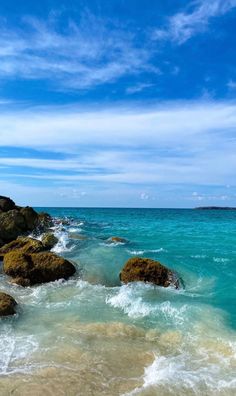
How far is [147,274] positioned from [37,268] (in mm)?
4495

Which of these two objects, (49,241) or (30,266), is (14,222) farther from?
(30,266)

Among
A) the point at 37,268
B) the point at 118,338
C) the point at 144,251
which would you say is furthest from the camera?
the point at 144,251

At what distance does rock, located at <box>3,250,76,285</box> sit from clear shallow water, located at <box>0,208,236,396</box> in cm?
49

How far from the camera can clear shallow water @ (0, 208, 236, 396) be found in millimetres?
8328

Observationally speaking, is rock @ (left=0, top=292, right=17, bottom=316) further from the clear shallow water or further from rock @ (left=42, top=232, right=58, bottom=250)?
rock @ (left=42, top=232, right=58, bottom=250)

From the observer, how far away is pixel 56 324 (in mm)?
11758

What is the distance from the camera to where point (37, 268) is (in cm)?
1694

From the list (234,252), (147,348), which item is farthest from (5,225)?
(147,348)

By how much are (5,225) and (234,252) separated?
1593 cm

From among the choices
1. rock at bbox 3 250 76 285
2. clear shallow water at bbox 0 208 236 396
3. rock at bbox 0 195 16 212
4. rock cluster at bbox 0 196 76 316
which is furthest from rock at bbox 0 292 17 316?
rock at bbox 0 195 16 212

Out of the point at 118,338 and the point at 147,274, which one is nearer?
the point at 118,338

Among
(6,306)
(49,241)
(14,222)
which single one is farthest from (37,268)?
(14,222)

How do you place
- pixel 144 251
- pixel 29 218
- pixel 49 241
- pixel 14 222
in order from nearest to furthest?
pixel 49 241, pixel 144 251, pixel 14 222, pixel 29 218

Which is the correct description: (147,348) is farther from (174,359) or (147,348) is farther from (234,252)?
(234,252)
